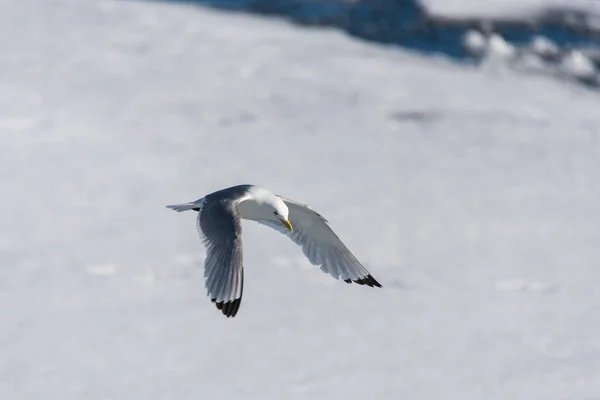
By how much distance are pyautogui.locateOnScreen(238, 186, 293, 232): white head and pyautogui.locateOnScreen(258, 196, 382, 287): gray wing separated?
127 mm

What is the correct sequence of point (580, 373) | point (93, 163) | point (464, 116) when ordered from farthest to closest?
point (464, 116) < point (93, 163) < point (580, 373)

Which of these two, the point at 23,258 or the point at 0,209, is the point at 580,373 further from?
the point at 0,209

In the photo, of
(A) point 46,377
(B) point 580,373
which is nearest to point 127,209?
(A) point 46,377

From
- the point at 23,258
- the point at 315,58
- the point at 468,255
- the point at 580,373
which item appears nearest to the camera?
the point at 580,373

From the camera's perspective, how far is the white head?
4.57m

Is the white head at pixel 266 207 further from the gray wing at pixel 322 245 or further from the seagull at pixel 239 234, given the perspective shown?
the gray wing at pixel 322 245

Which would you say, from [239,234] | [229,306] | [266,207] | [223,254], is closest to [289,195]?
[266,207]

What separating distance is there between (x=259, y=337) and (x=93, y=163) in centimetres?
252

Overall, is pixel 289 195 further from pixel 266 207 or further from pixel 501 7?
pixel 501 7

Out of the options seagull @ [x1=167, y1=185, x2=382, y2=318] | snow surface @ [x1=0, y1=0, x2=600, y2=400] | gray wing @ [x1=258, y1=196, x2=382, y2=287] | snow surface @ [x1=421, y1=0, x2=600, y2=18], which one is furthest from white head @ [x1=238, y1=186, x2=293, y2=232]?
snow surface @ [x1=421, y1=0, x2=600, y2=18]

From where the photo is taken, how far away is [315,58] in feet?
33.5

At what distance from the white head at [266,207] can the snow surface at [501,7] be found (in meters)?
6.83

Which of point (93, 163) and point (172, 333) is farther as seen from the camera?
point (93, 163)

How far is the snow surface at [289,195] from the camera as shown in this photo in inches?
222
